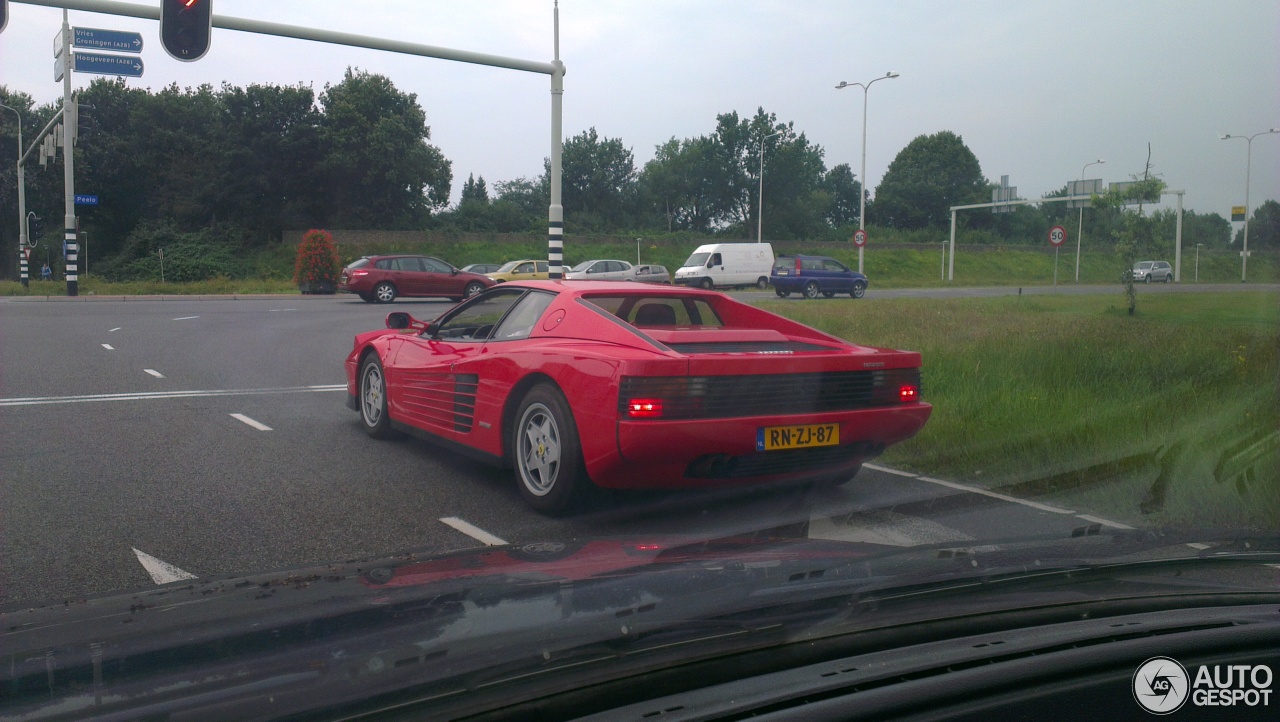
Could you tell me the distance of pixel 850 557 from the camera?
273 cm

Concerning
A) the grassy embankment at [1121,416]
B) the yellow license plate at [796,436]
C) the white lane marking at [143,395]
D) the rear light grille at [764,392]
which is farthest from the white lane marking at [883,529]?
the white lane marking at [143,395]

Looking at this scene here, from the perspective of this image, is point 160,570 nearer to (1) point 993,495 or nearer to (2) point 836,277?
(1) point 993,495

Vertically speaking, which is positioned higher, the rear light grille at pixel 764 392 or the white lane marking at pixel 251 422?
the rear light grille at pixel 764 392

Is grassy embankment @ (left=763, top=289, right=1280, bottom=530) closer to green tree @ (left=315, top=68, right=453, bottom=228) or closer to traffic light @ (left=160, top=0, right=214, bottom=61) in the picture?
traffic light @ (left=160, top=0, right=214, bottom=61)

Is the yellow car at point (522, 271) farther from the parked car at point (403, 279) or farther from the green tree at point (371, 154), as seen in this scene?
the green tree at point (371, 154)

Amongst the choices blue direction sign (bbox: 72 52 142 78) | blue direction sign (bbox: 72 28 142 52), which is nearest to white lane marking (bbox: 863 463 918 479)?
blue direction sign (bbox: 72 28 142 52)

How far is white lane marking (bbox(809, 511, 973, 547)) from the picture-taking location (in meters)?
4.74

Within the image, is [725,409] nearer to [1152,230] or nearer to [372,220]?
[1152,230]

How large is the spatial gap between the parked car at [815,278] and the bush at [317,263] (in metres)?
16.2

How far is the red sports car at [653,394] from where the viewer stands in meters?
4.67

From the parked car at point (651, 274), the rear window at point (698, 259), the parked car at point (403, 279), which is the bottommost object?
the parked car at point (403, 279)

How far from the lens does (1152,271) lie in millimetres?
17609

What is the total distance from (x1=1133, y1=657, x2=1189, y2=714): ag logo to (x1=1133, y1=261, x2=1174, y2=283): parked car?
16733mm

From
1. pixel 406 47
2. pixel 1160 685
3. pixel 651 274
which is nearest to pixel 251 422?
pixel 1160 685
